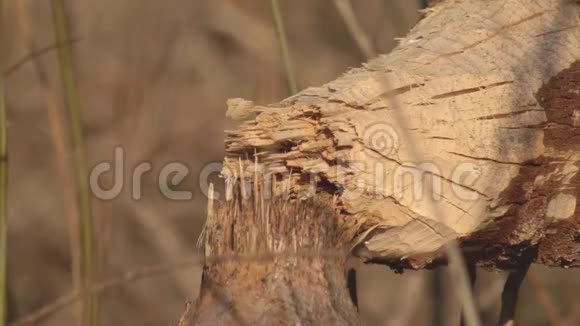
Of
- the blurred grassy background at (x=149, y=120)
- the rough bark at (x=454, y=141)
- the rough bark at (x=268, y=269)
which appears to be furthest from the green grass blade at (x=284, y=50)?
the blurred grassy background at (x=149, y=120)

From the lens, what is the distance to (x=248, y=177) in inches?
36.4

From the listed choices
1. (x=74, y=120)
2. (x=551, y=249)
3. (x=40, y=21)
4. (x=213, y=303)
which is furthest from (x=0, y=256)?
(x=40, y=21)

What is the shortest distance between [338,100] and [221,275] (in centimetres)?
21

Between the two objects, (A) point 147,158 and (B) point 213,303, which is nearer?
(B) point 213,303

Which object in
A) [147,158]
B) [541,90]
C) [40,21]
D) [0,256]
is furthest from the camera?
[40,21]

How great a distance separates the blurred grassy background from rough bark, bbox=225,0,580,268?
1.68 m

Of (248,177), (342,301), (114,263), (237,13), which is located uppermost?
(237,13)

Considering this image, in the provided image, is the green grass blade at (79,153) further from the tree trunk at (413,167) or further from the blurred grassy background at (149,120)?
the blurred grassy background at (149,120)

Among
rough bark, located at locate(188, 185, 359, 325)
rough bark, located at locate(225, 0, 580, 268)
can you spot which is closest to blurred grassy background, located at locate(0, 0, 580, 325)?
rough bark, located at locate(225, 0, 580, 268)

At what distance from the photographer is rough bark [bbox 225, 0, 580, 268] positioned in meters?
0.93

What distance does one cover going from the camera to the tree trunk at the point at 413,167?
2.95 ft

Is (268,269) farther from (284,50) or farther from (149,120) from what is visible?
(149,120)

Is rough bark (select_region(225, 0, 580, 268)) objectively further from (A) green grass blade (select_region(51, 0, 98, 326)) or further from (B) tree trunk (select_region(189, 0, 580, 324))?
(A) green grass blade (select_region(51, 0, 98, 326))

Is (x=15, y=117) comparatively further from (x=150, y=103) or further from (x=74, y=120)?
(x=74, y=120)
